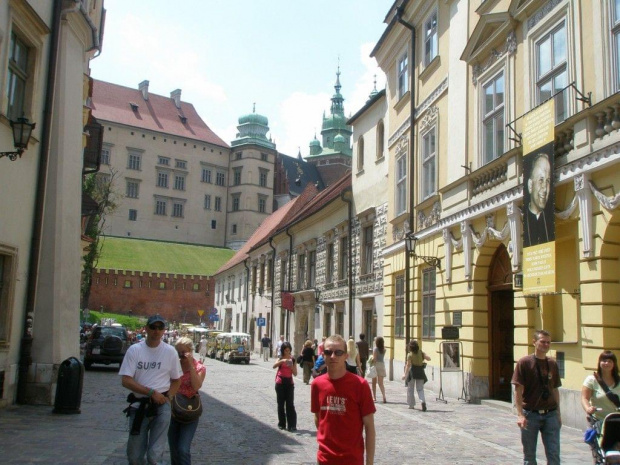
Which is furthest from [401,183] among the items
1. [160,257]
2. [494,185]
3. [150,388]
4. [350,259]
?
[160,257]

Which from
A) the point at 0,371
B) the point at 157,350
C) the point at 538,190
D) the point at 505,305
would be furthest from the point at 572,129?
the point at 0,371

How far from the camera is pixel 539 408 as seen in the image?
7387 mm

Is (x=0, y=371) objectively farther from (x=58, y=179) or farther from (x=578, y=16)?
(x=578, y=16)

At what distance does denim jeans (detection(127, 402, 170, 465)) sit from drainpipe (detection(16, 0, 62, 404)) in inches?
313

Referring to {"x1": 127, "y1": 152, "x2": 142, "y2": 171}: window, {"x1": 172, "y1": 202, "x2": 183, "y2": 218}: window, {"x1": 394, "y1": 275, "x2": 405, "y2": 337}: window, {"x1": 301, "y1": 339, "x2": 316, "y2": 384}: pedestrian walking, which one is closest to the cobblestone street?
{"x1": 301, "y1": 339, "x2": 316, "y2": 384}: pedestrian walking

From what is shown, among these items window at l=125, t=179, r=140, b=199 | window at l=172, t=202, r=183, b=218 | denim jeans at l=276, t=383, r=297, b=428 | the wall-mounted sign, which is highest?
window at l=125, t=179, r=140, b=199

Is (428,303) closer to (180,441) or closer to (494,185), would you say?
(494,185)

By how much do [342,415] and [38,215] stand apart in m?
10.9

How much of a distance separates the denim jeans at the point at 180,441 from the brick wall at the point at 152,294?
71.2 m

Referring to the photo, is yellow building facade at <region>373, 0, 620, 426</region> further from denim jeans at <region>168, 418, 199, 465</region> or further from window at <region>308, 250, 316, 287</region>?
window at <region>308, 250, 316, 287</region>

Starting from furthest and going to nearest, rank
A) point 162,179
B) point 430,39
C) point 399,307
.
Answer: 1. point 162,179
2. point 399,307
3. point 430,39

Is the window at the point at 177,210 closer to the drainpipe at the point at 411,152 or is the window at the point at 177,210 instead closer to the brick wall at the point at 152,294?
the brick wall at the point at 152,294

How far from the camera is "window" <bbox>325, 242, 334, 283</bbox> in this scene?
32.6 metres

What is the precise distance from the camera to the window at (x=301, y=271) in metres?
37.3
